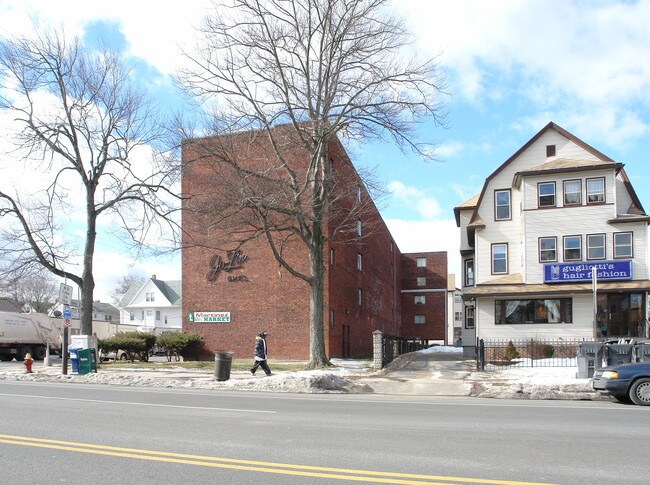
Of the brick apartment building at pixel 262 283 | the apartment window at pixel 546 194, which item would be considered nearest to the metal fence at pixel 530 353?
the apartment window at pixel 546 194

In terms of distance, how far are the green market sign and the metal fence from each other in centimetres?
1409

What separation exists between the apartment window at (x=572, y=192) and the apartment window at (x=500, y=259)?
4159 mm

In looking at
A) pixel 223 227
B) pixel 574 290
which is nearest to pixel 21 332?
pixel 223 227

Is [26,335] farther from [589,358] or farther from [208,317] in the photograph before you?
[589,358]

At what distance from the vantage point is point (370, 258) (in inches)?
1785

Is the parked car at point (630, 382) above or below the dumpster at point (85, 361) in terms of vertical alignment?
above

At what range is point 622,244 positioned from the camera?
1111 inches

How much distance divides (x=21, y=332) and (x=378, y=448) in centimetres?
3587

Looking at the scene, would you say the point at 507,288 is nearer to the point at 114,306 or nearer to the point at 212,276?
the point at 212,276

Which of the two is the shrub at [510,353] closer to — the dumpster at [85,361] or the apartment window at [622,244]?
the apartment window at [622,244]

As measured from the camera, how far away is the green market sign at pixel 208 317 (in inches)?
1289

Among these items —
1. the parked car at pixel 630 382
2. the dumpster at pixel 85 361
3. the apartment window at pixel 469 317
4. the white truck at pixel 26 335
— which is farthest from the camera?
the apartment window at pixel 469 317

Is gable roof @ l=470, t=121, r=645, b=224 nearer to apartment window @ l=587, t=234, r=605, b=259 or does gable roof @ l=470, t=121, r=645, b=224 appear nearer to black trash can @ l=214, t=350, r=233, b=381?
apartment window @ l=587, t=234, r=605, b=259

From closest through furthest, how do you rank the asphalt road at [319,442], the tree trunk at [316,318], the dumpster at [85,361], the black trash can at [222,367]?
the asphalt road at [319,442] → the black trash can at [222,367] → the dumpster at [85,361] → the tree trunk at [316,318]
